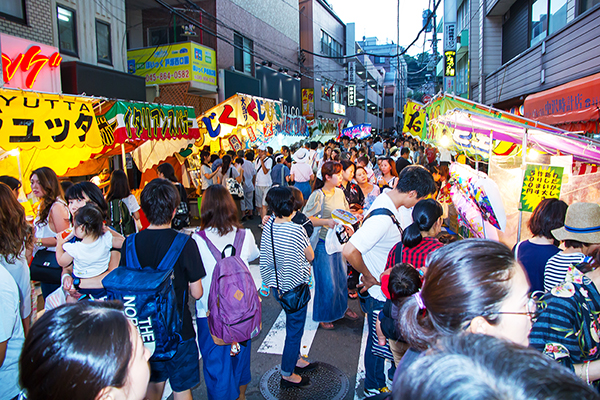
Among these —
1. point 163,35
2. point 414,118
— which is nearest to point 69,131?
point 414,118

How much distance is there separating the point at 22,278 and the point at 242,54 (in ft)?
68.5

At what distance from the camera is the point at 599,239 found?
108 inches

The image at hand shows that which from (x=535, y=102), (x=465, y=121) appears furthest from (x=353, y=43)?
(x=465, y=121)

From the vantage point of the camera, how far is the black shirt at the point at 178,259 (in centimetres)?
290

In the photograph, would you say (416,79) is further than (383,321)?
Yes

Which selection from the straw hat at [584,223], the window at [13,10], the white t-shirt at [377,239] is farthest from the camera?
the window at [13,10]

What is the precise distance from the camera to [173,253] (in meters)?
2.89

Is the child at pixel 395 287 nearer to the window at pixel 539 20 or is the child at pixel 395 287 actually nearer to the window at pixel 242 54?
the window at pixel 539 20

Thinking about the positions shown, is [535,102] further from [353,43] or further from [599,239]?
[353,43]

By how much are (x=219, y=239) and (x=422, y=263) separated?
5.30 ft

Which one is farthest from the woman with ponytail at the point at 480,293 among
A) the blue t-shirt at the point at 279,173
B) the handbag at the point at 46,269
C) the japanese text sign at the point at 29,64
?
the japanese text sign at the point at 29,64

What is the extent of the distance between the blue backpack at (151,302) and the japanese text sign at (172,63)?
1584 centimetres

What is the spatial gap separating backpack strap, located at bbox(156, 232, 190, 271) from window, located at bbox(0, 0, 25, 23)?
10.4m

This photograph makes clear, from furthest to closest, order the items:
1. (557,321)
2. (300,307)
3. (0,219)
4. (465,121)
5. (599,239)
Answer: (465,121) → (300,307) → (0,219) → (599,239) → (557,321)
